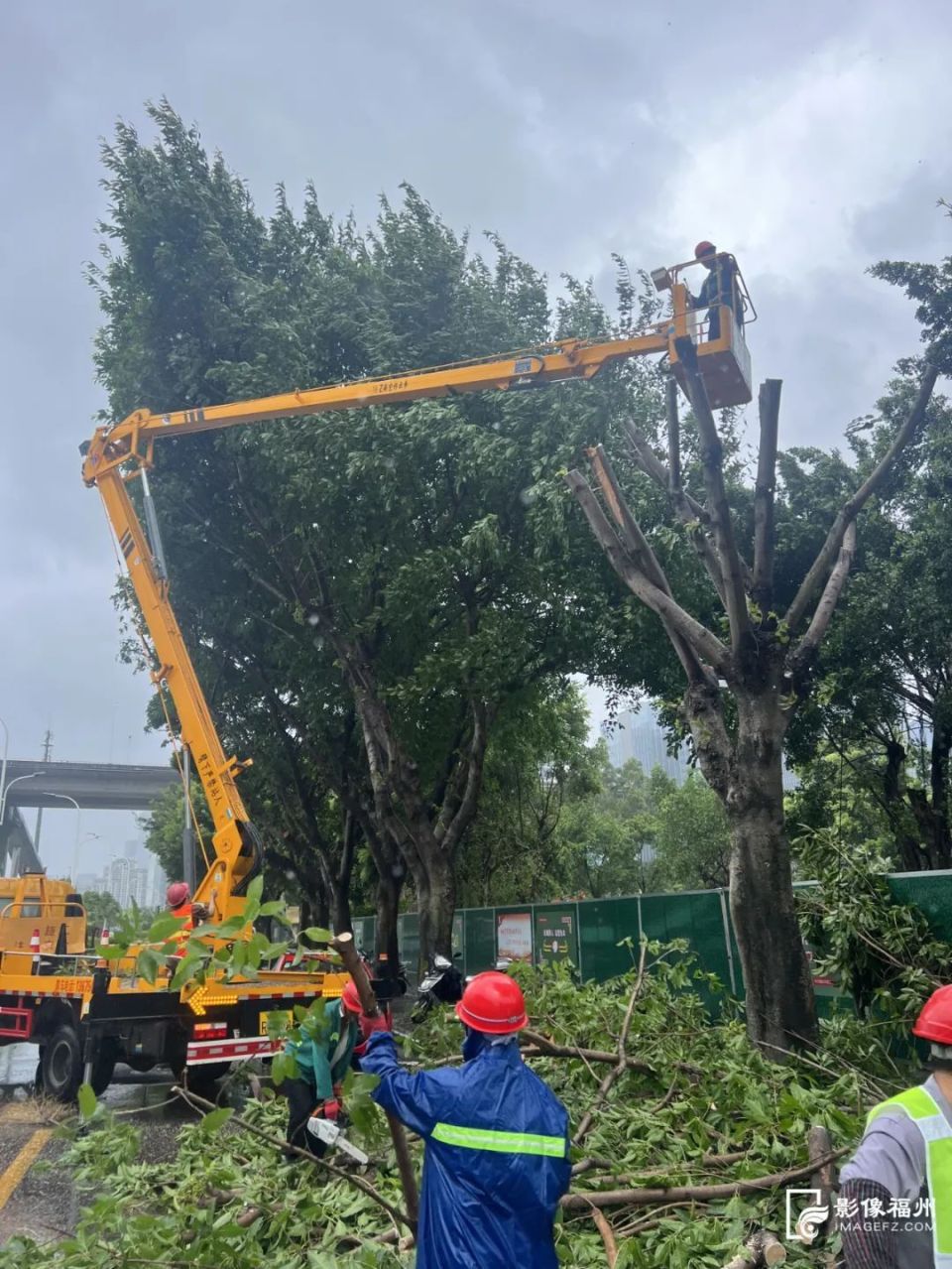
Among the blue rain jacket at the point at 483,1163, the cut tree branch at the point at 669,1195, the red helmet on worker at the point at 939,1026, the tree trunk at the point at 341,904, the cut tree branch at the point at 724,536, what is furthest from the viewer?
the tree trunk at the point at 341,904

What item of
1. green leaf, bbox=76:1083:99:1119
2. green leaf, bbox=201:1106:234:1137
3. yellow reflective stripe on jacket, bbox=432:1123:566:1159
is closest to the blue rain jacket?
yellow reflective stripe on jacket, bbox=432:1123:566:1159

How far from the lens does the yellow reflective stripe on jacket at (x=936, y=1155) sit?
222 cm

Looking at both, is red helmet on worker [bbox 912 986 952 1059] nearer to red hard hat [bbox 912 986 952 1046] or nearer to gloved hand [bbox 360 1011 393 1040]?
red hard hat [bbox 912 986 952 1046]

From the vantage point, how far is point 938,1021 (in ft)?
8.21

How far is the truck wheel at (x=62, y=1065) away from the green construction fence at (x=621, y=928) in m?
5.25

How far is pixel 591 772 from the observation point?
102 ft

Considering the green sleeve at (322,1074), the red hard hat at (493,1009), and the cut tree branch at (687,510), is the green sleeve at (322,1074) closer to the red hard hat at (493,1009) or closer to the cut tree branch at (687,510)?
the red hard hat at (493,1009)

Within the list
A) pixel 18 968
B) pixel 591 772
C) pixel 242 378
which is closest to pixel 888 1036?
pixel 18 968

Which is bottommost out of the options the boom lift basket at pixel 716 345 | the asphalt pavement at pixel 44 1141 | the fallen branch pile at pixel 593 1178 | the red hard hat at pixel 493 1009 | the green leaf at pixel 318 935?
the asphalt pavement at pixel 44 1141

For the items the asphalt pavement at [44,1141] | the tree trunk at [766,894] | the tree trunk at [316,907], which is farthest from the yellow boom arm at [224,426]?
the tree trunk at [316,907]

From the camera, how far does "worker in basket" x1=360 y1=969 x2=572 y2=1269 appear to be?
A: 2.90 meters

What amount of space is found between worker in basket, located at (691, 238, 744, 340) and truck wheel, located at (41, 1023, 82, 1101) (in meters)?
9.47

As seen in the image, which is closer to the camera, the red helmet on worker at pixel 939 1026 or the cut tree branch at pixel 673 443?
the red helmet on worker at pixel 939 1026

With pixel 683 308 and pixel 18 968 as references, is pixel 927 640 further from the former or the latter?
pixel 18 968
